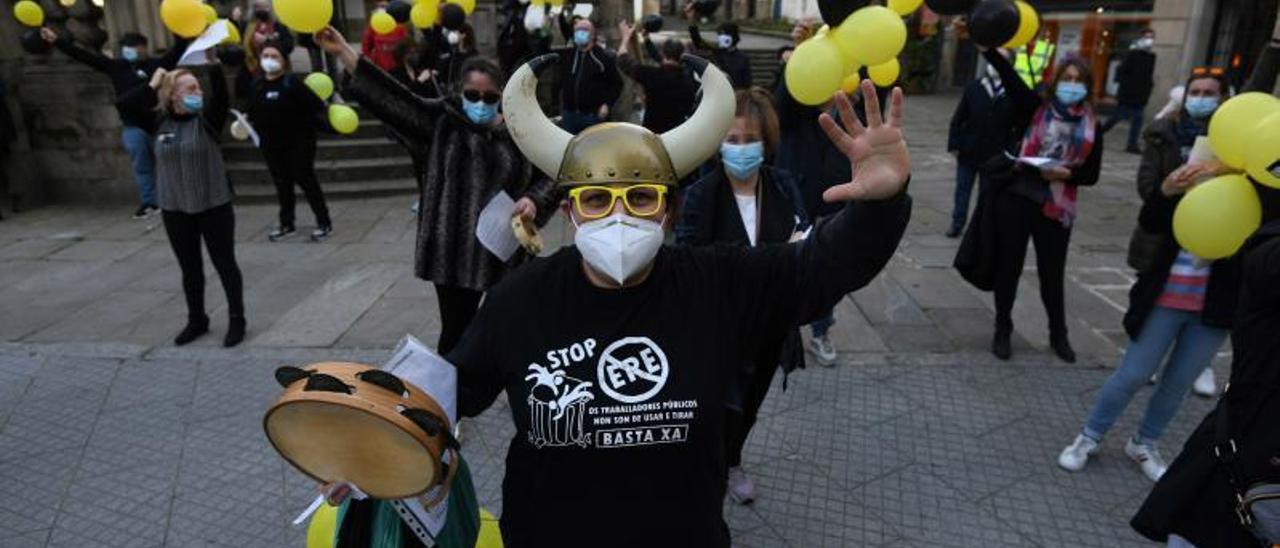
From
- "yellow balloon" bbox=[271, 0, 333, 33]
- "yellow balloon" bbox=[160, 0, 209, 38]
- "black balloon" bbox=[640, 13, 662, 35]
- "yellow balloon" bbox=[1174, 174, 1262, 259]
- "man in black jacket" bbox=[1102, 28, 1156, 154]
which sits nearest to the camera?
"yellow balloon" bbox=[1174, 174, 1262, 259]

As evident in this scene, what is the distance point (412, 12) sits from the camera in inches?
→ 267

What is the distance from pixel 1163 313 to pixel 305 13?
12.6 ft

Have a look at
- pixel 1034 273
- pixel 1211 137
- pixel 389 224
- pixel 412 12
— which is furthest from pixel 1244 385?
pixel 389 224

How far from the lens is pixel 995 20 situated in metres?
4.07

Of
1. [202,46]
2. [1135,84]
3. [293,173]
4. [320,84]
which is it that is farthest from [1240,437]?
[1135,84]

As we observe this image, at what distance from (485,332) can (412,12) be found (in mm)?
5589

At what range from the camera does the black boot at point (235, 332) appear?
541 cm

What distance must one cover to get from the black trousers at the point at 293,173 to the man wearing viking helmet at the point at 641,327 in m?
6.83

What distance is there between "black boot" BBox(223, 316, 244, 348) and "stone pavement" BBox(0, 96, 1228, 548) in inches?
3.8

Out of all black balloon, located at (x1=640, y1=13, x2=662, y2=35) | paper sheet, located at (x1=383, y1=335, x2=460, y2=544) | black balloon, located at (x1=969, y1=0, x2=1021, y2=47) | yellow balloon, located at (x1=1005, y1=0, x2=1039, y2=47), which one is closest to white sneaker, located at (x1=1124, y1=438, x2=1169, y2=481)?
A: black balloon, located at (x1=969, y1=0, x2=1021, y2=47)

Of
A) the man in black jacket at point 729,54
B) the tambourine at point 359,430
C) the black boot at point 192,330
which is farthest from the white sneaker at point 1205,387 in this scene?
the black boot at point 192,330

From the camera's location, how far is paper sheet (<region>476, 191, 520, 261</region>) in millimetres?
3623

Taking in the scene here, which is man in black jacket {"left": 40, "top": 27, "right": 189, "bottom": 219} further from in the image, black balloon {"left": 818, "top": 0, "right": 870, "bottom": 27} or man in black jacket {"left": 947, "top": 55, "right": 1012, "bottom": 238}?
man in black jacket {"left": 947, "top": 55, "right": 1012, "bottom": 238}

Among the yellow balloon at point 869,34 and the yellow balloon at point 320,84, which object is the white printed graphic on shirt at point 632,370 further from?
the yellow balloon at point 320,84
